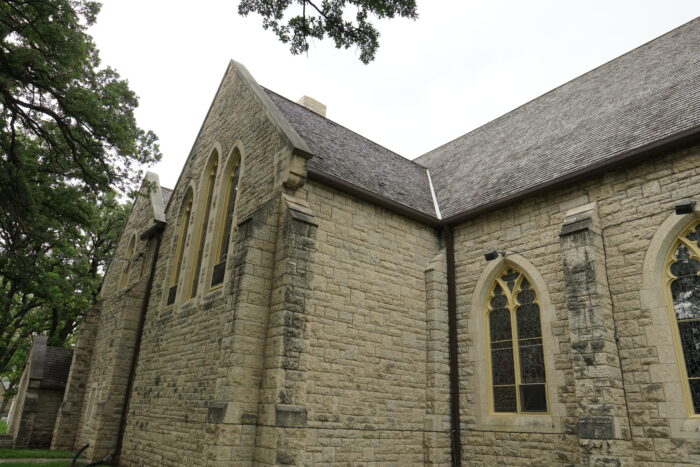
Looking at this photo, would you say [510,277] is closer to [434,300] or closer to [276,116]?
[434,300]

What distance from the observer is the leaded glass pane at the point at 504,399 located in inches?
353

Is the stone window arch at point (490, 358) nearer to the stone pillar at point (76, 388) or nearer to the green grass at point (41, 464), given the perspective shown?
the green grass at point (41, 464)

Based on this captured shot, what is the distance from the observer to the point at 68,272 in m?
15.4

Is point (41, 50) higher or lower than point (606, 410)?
higher

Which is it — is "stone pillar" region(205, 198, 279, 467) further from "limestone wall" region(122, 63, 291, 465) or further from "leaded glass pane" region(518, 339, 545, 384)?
"leaded glass pane" region(518, 339, 545, 384)

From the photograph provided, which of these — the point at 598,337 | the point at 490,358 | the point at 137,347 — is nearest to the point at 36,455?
the point at 137,347

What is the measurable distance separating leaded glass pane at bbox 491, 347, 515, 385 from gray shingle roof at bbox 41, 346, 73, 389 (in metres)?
17.9

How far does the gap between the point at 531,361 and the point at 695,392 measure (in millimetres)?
2607

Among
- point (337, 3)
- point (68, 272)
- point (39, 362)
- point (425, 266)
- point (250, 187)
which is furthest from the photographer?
point (39, 362)

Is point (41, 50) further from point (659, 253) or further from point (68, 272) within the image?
point (659, 253)

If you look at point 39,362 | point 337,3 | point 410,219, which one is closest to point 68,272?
point 39,362

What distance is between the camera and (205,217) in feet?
39.8

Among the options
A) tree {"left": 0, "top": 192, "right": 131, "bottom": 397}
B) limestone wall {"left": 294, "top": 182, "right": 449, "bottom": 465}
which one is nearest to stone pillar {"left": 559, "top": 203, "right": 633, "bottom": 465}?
limestone wall {"left": 294, "top": 182, "right": 449, "bottom": 465}

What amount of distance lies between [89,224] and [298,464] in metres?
10.1
